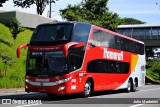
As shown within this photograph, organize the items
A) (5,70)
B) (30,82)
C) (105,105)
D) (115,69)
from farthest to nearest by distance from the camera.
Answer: (5,70), (115,69), (30,82), (105,105)

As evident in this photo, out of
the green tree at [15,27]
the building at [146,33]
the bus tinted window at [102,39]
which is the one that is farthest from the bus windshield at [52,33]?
the building at [146,33]

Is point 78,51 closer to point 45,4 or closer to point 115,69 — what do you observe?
point 115,69

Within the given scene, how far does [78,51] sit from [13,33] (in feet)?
74.7

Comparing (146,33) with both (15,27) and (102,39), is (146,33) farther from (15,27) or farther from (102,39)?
(102,39)

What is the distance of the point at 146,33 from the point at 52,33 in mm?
57478

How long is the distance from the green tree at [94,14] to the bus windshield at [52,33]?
3612cm

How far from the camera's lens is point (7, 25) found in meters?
45.3

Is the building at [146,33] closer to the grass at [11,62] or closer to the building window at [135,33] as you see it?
the building window at [135,33]

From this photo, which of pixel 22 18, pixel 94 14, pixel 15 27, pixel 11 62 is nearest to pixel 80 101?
pixel 11 62

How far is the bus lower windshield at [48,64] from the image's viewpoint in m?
18.3

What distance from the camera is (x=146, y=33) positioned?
245ft

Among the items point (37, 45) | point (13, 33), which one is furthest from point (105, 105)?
point (13, 33)

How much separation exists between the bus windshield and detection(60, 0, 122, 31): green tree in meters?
36.1

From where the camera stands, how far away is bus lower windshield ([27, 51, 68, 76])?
720 inches
